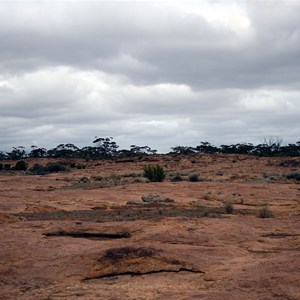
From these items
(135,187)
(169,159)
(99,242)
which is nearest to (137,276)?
(99,242)

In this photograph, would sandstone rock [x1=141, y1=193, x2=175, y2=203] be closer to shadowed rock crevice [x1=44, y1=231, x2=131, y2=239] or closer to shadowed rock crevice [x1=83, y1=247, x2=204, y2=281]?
shadowed rock crevice [x1=44, y1=231, x2=131, y2=239]

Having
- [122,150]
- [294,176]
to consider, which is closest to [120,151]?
[122,150]

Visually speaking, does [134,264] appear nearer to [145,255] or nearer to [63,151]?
[145,255]

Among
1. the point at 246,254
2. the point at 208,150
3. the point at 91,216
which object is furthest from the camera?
the point at 208,150

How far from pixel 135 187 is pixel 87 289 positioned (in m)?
23.0

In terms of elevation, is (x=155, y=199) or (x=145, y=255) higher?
(x=155, y=199)

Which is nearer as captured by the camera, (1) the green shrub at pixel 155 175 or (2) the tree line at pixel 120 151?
(1) the green shrub at pixel 155 175

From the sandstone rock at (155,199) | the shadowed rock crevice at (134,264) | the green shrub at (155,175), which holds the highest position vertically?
the green shrub at (155,175)

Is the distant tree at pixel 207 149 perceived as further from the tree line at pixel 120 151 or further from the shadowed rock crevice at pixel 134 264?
the shadowed rock crevice at pixel 134 264

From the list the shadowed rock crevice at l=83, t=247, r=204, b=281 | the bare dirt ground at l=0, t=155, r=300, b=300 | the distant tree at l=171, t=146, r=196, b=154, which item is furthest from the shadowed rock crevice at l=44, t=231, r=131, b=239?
the distant tree at l=171, t=146, r=196, b=154

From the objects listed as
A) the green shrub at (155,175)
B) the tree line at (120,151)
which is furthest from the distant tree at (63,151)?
the green shrub at (155,175)

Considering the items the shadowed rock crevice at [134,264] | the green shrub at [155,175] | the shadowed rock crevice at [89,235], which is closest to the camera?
the shadowed rock crevice at [134,264]

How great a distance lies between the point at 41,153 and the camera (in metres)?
98.9

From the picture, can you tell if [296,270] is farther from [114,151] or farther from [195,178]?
[114,151]
